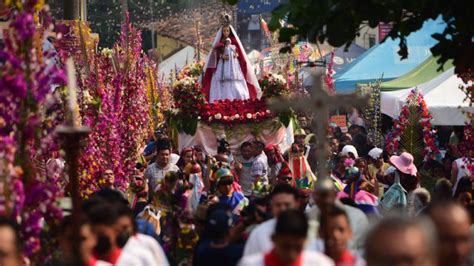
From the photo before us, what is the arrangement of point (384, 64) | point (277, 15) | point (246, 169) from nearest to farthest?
1. point (277, 15)
2. point (246, 169)
3. point (384, 64)

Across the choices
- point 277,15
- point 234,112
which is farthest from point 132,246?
point 234,112

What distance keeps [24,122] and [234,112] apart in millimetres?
11238

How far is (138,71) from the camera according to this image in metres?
21.3

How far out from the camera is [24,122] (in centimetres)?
912

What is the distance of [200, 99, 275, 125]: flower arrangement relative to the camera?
20203 millimetres

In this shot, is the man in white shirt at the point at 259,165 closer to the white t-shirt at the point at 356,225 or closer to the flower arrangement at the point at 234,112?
the flower arrangement at the point at 234,112

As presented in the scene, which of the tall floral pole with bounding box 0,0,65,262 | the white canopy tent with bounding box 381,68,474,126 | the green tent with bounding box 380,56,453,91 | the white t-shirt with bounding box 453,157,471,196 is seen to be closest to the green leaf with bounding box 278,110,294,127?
the white canopy tent with bounding box 381,68,474,126

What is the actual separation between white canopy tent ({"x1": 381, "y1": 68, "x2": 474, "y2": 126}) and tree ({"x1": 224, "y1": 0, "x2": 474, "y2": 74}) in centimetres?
1167

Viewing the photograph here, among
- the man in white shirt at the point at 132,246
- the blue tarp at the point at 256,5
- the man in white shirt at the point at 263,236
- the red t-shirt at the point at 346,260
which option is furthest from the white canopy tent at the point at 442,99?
the blue tarp at the point at 256,5

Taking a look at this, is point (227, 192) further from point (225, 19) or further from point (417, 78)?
point (417, 78)

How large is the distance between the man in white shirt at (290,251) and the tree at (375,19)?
3.68 m

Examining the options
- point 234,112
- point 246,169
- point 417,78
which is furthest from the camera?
point 417,78

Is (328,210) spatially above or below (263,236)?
above

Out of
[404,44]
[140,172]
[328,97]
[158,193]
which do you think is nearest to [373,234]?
[328,97]
